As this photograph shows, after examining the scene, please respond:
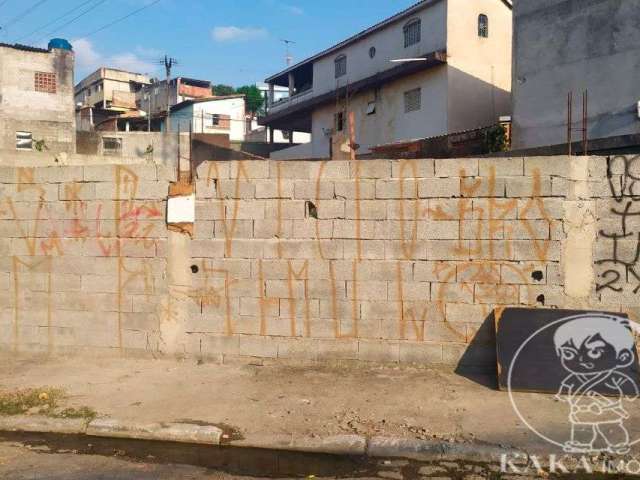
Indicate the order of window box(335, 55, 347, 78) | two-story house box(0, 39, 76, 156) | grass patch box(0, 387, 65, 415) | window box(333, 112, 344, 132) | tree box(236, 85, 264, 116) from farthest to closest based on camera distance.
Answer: tree box(236, 85, 264, 116), two-story house box(0, 39, 76, 156), window box(335, 55, 347, 78), window box(333, 112, 344, 132), grass patch box(0, 387, 65, 415)

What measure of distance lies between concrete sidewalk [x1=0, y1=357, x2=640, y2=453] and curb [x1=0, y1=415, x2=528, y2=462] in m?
0.04

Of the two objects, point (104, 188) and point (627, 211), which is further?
point (104, 188)

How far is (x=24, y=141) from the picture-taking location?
24.6 metres

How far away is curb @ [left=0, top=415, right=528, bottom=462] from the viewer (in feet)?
13.7

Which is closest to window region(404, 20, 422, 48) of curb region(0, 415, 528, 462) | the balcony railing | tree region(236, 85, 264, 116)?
the balcony railing

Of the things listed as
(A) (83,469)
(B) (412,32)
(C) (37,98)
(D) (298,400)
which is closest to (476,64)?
(B) (412,32)

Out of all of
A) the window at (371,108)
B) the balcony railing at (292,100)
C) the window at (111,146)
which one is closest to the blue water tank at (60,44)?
the window at (111,146)

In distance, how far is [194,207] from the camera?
6520mm

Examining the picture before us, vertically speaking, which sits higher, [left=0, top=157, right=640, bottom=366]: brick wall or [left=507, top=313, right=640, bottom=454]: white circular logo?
[left=0, top=157, right=640, bottom=366]: brick wall

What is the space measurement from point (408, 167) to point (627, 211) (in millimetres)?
2360

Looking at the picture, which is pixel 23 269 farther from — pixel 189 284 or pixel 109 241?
pixel 189 284

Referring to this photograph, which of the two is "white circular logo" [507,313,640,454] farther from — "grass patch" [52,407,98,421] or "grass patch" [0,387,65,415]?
"grass patch" [0,387,65,415]

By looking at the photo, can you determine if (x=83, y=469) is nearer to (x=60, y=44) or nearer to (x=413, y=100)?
(x=413, y=100)

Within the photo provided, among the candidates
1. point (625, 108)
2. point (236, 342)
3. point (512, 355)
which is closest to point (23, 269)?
point (236, 342)
